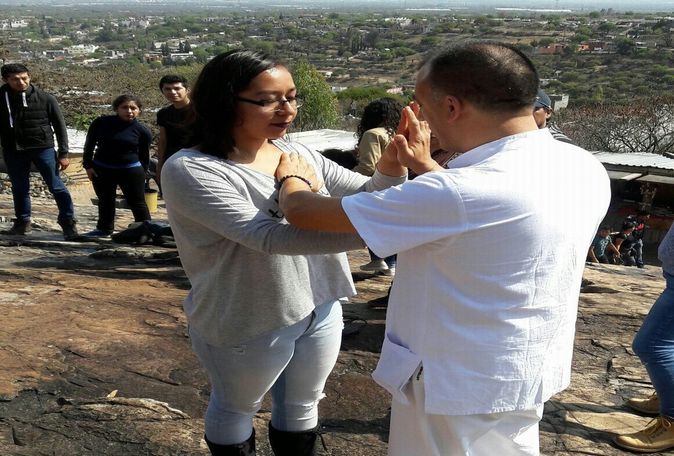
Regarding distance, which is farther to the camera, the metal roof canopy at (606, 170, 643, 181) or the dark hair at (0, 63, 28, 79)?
the metal roof canopy at (606, 170, 643, 181)

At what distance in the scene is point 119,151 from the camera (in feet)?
21.3

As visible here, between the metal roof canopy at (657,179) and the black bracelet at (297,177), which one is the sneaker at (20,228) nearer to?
the black bracelet at (297,177)

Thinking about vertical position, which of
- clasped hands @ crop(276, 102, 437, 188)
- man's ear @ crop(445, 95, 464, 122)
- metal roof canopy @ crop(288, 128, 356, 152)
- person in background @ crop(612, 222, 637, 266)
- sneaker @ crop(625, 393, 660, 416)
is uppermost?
man's ear @ crop(445, 95, 464, 122)

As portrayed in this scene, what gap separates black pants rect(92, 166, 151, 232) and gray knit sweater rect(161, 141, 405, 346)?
471cm

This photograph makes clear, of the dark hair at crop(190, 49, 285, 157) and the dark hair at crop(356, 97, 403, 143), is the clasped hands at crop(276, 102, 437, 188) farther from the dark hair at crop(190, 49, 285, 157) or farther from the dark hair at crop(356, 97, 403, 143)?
the dark hair at crop(356, 97, 403, 143)

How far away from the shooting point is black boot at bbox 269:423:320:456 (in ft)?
7.37

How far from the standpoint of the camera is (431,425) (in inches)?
64.1

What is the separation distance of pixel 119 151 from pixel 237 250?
4830mm

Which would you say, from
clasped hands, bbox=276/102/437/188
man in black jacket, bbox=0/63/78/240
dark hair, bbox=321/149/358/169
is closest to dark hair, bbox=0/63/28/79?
man in black jacket, bbox=0/63/78/240

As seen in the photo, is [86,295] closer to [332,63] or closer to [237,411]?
[237,411]

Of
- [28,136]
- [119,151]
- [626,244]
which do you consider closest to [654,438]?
[119,151]

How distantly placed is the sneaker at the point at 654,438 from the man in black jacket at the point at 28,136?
5329 millimetres

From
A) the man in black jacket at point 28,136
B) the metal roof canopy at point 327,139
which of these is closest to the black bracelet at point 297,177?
the man in black jacket at point 28,136

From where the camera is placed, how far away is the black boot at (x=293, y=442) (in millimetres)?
2246
